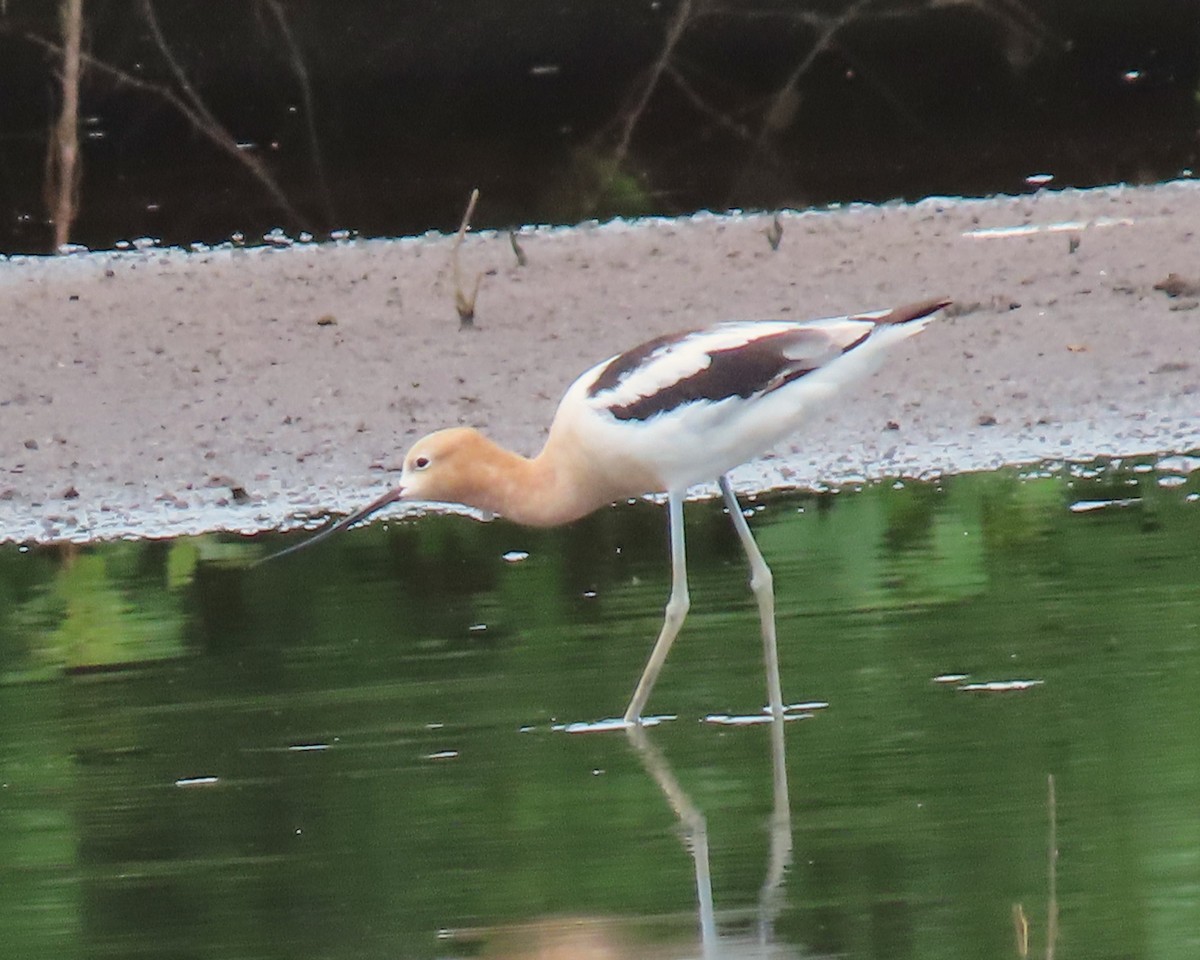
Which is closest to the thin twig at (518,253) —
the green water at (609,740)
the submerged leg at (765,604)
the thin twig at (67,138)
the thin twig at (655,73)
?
the thin twig at (67,138)

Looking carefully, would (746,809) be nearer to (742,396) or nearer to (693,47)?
(742,396)

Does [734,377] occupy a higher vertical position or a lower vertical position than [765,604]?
higher

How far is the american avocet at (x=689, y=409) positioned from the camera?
6.25 m

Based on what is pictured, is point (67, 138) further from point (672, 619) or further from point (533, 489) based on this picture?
point (672, 619)

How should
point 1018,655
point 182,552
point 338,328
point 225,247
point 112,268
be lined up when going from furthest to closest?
point 225,247 → point 112,268 → point 338,328 → point 182,552 → point 1018,655

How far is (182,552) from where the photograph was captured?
891 centimetres

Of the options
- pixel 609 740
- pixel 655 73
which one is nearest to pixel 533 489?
pixel 609 740

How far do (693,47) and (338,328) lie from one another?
8.44m

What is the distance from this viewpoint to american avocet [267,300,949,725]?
625 cm

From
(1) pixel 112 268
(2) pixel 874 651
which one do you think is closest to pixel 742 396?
(2) pixel 874 651

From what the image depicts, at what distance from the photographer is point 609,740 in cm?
596

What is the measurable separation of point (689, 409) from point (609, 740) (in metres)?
0.82

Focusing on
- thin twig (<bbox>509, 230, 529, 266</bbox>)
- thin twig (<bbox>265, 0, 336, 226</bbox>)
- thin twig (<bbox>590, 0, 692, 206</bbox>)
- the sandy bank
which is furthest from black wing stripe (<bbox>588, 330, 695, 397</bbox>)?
thin twig (<bbox>590, 0, 692, 206</bbox>)

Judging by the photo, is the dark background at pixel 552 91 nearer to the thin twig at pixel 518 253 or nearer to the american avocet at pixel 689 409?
the thin twig at pixel 518 253
